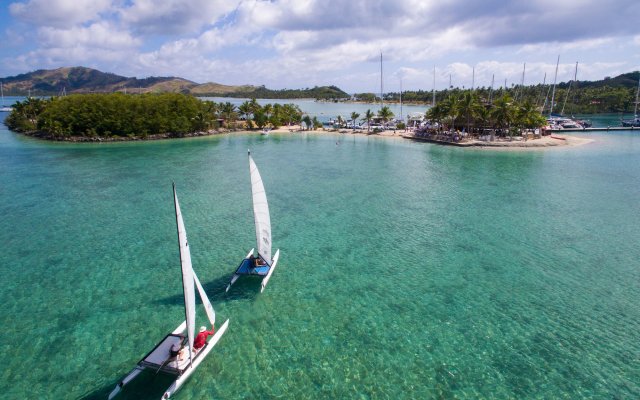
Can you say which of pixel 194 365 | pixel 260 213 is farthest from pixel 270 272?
pixel 194 365

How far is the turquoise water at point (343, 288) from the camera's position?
1530 cm

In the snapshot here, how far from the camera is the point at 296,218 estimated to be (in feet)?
113

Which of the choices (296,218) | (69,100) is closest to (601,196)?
(296,218)

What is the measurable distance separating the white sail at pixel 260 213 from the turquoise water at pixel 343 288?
2.43 m

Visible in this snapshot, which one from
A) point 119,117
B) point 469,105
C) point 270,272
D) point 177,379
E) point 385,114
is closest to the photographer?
point 177,379

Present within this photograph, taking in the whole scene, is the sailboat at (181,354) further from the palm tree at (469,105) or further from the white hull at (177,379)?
the palm tree at (469,105)

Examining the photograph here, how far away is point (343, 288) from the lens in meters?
22.3

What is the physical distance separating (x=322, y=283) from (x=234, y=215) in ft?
51.1

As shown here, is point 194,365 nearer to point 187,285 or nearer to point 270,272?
point 187,285

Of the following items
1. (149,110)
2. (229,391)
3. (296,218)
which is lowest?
(229,391)

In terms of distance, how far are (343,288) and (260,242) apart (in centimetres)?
595

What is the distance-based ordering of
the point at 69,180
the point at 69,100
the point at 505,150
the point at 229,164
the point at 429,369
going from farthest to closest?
the point at 69,100 → the point at 505,150 → the point at 229,164 → the point at 69,180 → the point at 429,369

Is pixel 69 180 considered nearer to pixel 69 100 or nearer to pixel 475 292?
pixel 475 292

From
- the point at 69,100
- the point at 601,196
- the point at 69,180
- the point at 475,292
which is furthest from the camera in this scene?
the point at 69,100
